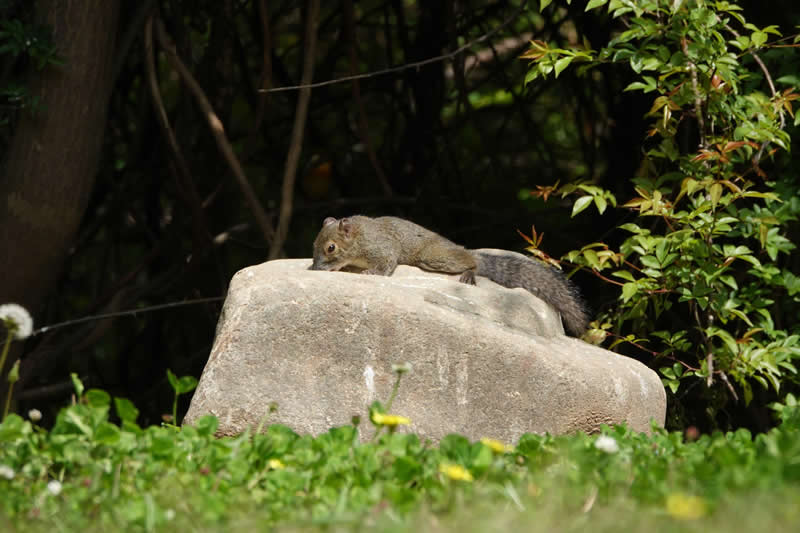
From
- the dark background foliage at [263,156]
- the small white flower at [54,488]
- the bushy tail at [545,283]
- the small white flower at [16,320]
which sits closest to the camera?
the small white flower at [54,488]

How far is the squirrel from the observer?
4.95 m

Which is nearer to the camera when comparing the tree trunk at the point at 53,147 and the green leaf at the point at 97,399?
the green leaf at the point at 97,399

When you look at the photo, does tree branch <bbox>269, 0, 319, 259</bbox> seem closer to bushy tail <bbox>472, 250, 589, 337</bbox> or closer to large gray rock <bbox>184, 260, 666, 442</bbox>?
bushy tail <bbox>472, 250, 589, 337</bbox>

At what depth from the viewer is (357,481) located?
297cm

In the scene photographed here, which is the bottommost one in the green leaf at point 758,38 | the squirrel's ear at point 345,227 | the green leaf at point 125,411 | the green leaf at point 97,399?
the green leaf at point 125,411

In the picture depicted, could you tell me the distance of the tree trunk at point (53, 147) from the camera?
214 inches

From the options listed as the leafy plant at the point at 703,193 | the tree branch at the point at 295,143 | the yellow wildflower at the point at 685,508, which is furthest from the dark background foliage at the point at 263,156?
the yellow wildflower at the point at 685,508

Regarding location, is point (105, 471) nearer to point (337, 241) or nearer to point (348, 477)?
point (348, 477)

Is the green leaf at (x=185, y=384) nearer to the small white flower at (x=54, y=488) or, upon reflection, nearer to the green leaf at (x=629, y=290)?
the small white flower at (x=54, y=488)

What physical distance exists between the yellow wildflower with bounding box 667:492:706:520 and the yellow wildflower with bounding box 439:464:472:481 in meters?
0.57

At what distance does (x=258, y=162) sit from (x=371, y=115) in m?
1.41

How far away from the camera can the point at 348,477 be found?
3.00m

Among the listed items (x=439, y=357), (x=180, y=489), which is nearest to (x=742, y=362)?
(x=439, y=357)

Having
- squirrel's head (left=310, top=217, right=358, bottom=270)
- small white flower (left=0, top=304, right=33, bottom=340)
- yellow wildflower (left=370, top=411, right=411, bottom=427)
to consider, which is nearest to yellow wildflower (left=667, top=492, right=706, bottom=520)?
yellow wildflower (left=370, top=411, right=411, bottom=427)
